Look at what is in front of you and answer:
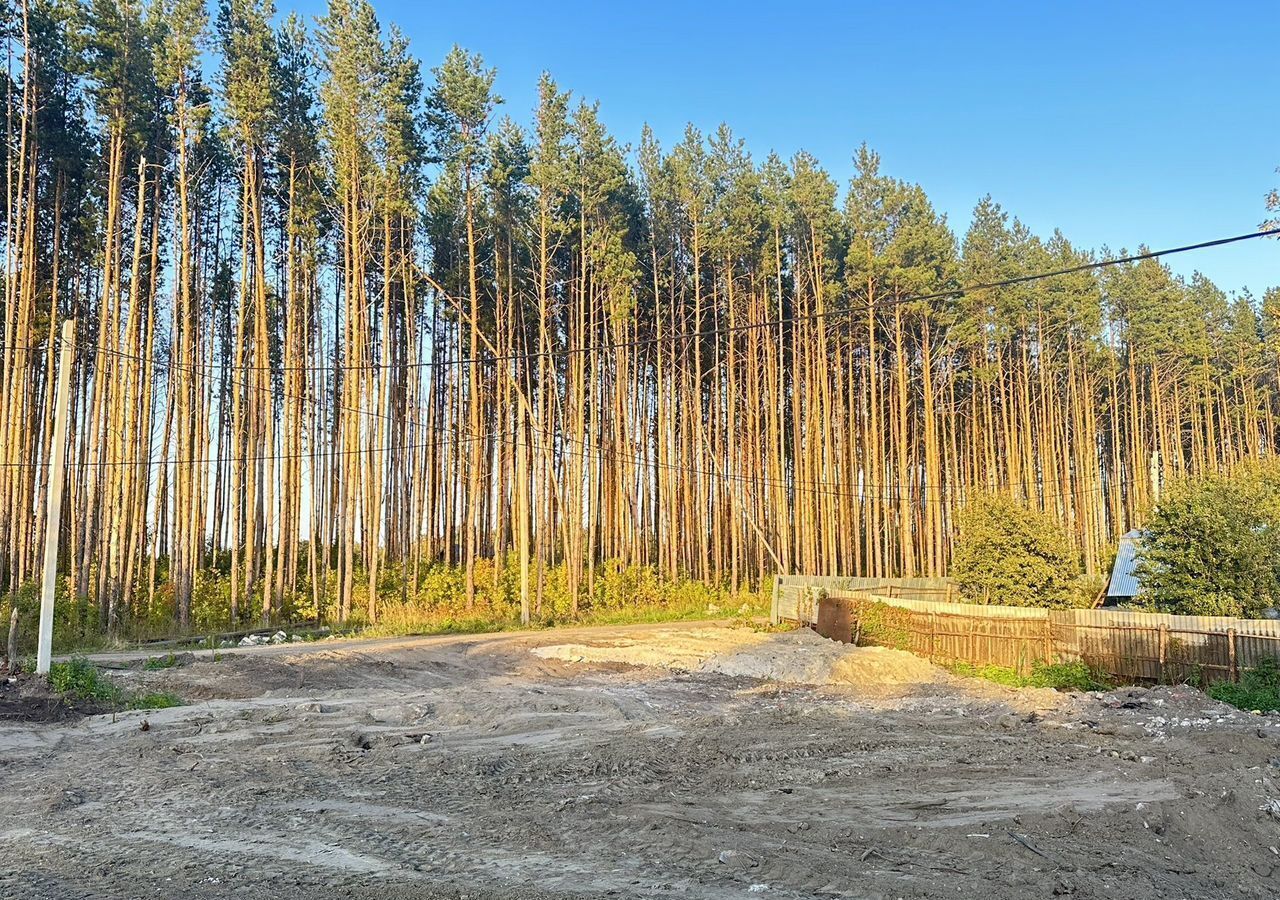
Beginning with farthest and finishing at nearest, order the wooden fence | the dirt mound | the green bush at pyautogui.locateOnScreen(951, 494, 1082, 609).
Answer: the green bush at pyautogui.locateOnScreen(951, 494, 1082, 609), the dirt mound, the wooden fence

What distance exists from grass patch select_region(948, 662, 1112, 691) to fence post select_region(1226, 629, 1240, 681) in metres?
2.38

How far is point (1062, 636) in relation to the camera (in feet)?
61.8

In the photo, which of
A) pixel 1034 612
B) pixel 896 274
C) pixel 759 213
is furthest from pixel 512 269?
pixel 1034 612

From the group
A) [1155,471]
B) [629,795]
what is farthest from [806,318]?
[1155,471]

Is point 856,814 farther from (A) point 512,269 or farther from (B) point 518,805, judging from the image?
(A) point 512,269

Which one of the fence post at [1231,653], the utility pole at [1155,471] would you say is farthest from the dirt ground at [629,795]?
the utility pole at [1155,471]

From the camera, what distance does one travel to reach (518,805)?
7656 mm

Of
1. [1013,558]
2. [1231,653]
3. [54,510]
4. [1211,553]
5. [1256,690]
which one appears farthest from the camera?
[1013,558]

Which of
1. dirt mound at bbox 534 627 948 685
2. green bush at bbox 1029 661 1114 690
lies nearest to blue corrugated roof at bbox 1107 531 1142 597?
dirt mound at bbox 534 627 948 685

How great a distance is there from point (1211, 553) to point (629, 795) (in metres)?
16.9

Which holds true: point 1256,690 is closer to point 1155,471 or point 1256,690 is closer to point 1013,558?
point 1013,558

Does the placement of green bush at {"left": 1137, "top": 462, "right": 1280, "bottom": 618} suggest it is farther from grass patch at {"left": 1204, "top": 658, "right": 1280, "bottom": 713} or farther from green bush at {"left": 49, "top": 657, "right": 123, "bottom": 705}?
green bush at {"left": 49, "top": 657, "right": 123, "bottom": 705}

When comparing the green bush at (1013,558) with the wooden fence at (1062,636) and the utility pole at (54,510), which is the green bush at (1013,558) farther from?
the utility pole at (54,510)

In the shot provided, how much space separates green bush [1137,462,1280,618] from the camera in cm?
1917
